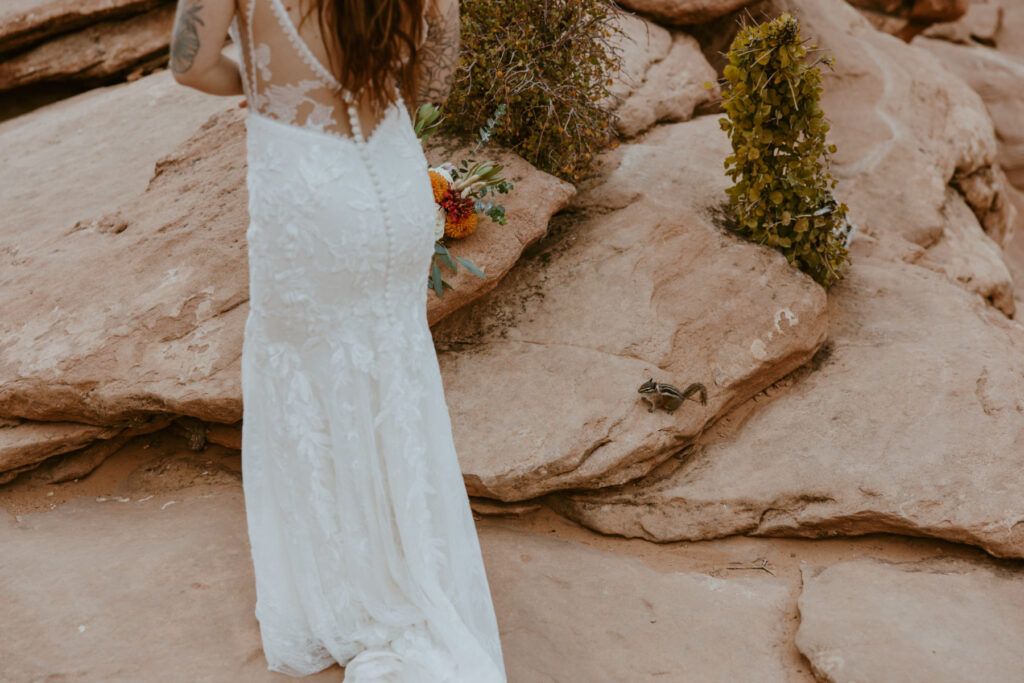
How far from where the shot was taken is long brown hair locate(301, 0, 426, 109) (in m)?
2.13

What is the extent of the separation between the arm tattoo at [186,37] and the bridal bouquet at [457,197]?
1.70 meters

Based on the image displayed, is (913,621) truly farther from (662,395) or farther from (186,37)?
(186,37)

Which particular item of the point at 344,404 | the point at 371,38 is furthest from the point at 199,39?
the point at 344,404

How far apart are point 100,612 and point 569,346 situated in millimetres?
2226

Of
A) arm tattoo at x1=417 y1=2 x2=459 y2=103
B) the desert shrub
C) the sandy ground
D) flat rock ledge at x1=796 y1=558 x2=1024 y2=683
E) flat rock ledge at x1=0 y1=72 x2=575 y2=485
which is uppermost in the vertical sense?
arm tattoo at x1=417 y1=2 x2=459 y2=103

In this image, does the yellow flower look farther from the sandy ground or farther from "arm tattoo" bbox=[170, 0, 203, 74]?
"arm tattoo" bbox=[170, 0, 203, 74]

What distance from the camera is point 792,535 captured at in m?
3.73

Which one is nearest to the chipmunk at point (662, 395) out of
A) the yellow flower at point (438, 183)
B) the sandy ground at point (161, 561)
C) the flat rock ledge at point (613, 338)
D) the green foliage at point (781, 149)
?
the flat rock ledge at point (613, 338)

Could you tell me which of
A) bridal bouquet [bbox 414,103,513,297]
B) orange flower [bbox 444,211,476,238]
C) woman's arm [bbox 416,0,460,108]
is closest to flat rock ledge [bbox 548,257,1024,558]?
bridal bouquet [bbox 414,103,513,297]

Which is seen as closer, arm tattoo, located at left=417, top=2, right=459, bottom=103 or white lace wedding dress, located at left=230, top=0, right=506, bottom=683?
white lace wedding dress, located at left=230, top=0, right=506, bottom=683

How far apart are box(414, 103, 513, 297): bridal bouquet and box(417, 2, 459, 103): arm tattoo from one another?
1.22 metres

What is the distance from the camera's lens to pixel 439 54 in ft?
8.32

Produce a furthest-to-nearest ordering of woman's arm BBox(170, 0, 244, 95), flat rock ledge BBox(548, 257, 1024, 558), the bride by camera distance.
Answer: flat rock ledge BBox(548, 257, 1024, 558) → the bride → woman's arm BBox(170, 0, 244, 95)

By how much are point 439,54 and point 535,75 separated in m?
1.90
